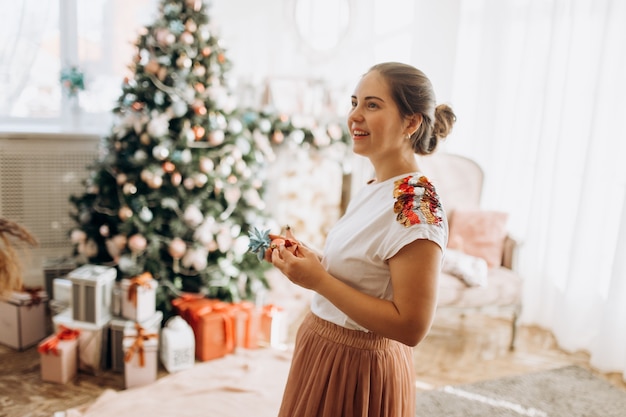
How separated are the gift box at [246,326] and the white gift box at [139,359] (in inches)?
19.3

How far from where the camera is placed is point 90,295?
2.64 m

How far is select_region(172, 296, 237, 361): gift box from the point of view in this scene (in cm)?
283

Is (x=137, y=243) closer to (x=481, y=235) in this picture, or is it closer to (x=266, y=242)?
(x=266, y=242)

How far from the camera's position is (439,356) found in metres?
3.07

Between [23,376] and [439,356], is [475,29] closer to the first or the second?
[439,356]

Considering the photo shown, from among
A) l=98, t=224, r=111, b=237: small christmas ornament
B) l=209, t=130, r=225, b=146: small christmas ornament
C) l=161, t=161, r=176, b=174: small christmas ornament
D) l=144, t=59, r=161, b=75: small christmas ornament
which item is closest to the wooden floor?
l=98, t=224, r=111, b=237: small christmas ornament

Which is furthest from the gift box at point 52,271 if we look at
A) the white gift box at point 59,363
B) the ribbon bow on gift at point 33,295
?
the white gift box at point 59,363

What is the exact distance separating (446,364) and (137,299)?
66.1 inches

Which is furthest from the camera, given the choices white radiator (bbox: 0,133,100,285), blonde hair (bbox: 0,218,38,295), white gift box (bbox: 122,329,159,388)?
white radiator (bbox: 0,133,100,285)

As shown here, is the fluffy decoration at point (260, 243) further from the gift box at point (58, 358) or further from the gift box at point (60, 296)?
the gift box at point (60, 296)

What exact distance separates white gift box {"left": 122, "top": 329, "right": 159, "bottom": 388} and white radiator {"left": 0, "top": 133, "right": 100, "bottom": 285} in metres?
1.34

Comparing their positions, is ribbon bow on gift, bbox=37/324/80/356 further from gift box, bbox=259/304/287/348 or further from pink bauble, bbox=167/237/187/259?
gift box, bbox=259/304/287/348

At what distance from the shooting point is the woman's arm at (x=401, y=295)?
1.02 m

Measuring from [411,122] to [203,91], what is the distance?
6.55 feet
